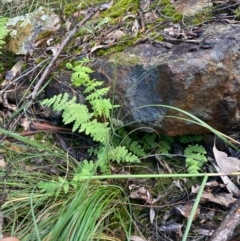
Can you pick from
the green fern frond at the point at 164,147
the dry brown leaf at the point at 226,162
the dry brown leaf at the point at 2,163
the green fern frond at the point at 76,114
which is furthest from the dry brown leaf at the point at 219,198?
the dry brown leaf at the point at 2,163

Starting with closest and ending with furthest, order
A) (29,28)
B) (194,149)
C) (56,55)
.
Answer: (194,149) < (56,55) < (29,28)

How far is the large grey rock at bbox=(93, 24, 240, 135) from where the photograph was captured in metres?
2.69

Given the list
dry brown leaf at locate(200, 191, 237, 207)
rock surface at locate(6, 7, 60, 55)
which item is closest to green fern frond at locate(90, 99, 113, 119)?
dry brown leaf at locate(200, 191, 237, 207)

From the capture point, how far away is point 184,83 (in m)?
2.69

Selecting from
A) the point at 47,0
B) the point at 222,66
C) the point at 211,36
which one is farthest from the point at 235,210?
the point at 47,0

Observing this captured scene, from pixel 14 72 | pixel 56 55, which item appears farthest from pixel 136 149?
pixel 14 72

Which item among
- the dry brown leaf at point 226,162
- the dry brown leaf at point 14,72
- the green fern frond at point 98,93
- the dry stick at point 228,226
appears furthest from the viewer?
the dry brown leaf at point 14,72

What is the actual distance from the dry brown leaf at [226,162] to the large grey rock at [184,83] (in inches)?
6.3

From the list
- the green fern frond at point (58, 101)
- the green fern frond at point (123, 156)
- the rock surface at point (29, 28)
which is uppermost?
the rock surface at point (29, 28)

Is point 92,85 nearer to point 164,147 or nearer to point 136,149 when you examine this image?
point 136,149

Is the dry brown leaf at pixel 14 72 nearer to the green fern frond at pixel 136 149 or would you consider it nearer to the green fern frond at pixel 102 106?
the green fern frond at pixel 102 106

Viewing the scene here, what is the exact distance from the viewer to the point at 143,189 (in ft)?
9.05

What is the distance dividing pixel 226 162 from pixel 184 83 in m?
0.54

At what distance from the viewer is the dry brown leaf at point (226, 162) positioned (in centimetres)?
271
